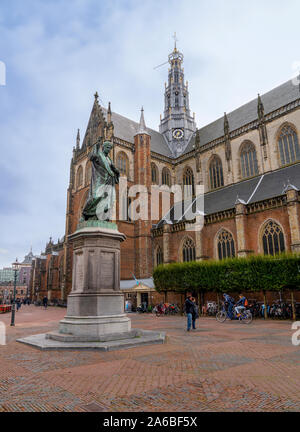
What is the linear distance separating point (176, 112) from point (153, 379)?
49.8m

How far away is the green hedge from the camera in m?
18.7

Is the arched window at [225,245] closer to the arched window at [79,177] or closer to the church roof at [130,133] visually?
the church roof at [130,133]

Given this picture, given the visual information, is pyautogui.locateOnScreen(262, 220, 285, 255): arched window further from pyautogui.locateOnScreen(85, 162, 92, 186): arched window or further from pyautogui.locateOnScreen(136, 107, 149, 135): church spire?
pyautogui.locateOnScreen(85, 162, 92, 186): arched window

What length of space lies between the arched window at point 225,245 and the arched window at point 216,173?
1002cm

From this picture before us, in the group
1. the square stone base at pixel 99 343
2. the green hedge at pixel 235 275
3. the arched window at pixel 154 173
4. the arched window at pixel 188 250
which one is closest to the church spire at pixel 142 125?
the arched window at pixel 154 173

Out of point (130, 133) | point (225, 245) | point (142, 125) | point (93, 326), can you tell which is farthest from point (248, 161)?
point (93, 326)

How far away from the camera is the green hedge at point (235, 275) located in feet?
61.3

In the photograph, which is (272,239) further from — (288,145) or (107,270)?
(107,270)

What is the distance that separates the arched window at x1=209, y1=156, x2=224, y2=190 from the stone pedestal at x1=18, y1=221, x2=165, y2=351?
2759cm

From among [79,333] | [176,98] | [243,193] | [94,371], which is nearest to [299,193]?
[243,193]

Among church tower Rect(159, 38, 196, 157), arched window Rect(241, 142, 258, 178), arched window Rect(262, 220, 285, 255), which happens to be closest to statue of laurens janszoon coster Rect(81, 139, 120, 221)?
arched window Rect(262, 220, 285, 255)

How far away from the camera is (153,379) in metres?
5.09

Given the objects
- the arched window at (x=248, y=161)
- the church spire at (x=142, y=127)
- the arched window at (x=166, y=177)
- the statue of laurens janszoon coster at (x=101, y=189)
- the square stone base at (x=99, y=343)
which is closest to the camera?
the square stone base at (x=99, y=343)
